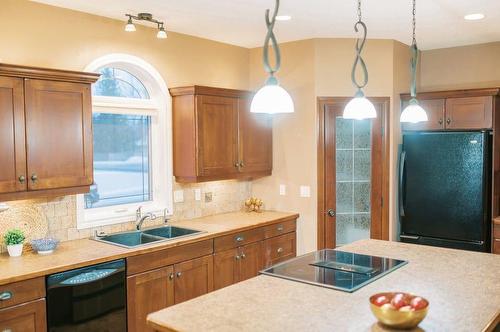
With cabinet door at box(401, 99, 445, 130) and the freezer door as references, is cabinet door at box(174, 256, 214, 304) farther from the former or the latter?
cabinet door at box(401, 99, 445, 130)

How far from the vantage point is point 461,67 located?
543 cm

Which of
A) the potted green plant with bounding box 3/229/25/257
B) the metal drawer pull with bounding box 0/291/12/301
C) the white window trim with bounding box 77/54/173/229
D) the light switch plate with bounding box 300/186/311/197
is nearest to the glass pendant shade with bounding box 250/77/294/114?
the metal drawer pull with bounding box 0/291/12/301

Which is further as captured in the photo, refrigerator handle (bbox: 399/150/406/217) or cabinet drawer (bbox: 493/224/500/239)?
refrigerator handle (bbox: 399/150/406/217)

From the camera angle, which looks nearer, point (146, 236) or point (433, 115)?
point (146, 236)

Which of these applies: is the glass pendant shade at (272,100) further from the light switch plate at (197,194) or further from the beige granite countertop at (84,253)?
the light switch plate at (197,194)

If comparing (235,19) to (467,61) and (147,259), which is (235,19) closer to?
(147,259)

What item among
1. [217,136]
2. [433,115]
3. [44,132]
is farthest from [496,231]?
[44,132]

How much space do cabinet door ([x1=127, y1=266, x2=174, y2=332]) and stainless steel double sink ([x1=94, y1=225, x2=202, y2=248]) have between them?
302 mm

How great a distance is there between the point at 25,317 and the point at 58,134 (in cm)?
121

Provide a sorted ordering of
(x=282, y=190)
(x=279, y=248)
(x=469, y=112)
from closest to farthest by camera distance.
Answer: (x=469, y=112) < (x=279, y=248) < (x=282, y=190)

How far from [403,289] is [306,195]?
2.69 meters

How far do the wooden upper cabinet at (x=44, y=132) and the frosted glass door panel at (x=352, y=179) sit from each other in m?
2.56

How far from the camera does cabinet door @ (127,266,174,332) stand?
141 inches

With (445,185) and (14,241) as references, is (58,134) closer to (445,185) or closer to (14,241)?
(14,241)
